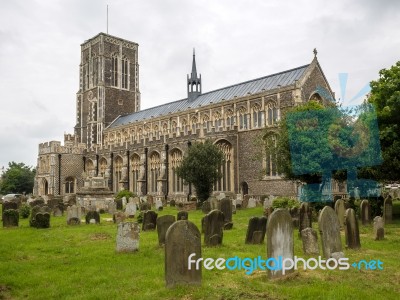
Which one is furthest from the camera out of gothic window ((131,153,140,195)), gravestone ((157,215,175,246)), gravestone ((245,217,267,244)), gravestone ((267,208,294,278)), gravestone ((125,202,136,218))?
gothic window ((131,153,140,195))

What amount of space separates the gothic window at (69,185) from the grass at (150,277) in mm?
32258

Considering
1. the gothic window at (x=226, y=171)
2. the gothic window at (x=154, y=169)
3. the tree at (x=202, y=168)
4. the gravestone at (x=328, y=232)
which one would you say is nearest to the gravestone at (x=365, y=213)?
the gravestone at (x=328, y=232)

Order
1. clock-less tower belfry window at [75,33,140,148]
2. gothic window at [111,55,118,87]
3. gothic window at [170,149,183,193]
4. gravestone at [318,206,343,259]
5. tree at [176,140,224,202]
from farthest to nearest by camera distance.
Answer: gothic window at [111,55,118,87] < clock-less tower belfry window at [75,33,140,148] < gothic window at [170,149,183,193] < tree at [176,140,224,202] < gravestone at [318,206,343,259]

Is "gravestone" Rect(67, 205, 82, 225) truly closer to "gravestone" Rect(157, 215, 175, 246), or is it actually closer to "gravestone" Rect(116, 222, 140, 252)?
"gravestone" Rect(157, 215, 175, 246)

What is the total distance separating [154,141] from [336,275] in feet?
88.9

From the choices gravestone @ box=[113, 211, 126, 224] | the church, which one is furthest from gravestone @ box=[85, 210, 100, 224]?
the church

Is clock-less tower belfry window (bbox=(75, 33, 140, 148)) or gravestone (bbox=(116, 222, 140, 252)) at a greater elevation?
clock-less tower belfry window (bbox=(75, 33, 140, 148))

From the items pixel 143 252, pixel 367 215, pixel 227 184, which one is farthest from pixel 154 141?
pixel 143 252

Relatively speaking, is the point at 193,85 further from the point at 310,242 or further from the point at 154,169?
the point at 310,242

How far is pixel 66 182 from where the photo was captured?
4012 cm

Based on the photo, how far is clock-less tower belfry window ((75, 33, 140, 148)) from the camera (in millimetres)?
46469

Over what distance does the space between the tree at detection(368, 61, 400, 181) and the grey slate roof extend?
12.6 meters

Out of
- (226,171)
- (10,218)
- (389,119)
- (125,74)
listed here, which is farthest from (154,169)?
(389,119)

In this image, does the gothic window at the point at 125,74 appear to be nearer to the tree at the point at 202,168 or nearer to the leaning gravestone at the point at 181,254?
the tree at the point at 202,168
